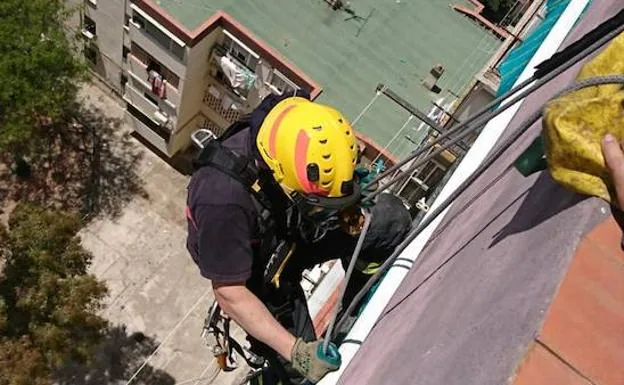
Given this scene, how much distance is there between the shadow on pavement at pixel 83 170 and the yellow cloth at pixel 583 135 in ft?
53.0

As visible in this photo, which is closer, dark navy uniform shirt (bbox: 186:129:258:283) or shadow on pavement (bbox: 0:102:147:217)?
dark navy uniform shirt (bbox: 186:129:258:283)

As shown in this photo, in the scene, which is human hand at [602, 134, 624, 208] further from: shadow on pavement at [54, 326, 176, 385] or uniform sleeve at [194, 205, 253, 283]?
shadow on pavement at [54, 326, 176, 385]

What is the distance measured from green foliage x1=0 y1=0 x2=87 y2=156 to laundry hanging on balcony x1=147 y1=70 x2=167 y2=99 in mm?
1797

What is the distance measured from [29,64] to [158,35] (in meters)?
2.64

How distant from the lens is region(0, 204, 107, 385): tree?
Result: 11.5m

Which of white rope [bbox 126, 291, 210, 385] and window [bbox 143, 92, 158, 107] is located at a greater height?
window [bbox 143, 92, 158, 107]

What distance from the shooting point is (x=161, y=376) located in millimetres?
15914

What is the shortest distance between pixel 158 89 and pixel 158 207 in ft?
9.60

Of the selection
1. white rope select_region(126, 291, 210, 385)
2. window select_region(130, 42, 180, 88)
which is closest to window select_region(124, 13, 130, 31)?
window select_region(130, 42, 180, 88)

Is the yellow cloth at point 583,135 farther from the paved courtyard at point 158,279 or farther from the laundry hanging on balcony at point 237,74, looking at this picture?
the paved courtyard at point 158,279

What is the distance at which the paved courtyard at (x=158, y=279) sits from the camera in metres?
16.2

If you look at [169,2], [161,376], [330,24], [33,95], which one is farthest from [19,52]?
[161,376]

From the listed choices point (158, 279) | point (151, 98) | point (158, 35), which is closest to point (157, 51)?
point (158, 35)

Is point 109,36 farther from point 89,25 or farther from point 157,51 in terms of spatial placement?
point 157,51
